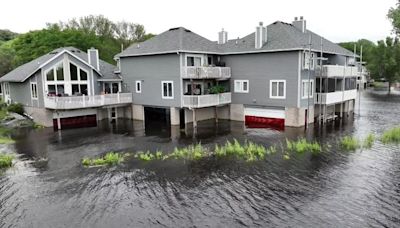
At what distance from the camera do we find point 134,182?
1522cm

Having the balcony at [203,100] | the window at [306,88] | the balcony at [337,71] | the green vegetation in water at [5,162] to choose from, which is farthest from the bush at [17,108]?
the balcony at [337,71]

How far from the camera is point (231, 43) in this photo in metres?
31.4

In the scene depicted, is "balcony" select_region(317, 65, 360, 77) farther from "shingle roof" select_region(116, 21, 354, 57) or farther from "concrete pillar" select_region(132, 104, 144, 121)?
"concrete pillar" select_region(132, 104, 144, 121)

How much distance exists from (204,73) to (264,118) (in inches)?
269

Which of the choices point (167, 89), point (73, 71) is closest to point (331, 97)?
point (167, 89)

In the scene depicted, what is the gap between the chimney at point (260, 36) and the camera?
27969 mm

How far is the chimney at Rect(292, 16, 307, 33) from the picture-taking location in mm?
31797

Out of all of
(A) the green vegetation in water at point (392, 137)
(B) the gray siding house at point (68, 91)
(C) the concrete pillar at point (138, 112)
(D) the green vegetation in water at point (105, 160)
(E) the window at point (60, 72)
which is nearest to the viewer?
(D) the green vegetation in water at point (105, 160)

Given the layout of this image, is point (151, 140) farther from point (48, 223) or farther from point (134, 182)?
point (48, 223)

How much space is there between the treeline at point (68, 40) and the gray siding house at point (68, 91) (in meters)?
10.6

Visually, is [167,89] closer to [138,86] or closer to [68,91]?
[138,86]

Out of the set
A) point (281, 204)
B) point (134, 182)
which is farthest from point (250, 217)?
point (134, 182)

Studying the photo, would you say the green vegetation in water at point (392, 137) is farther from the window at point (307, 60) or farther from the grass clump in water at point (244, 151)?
the grass clump in water at point (244, 151)

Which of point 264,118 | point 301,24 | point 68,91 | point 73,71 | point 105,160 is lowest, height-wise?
point 105,160
